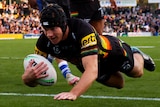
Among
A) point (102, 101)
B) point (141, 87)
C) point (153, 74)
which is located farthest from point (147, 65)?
point (153, 74)

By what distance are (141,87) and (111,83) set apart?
2.08ft

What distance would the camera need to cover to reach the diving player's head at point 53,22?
370cm

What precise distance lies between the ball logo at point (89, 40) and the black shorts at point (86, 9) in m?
3.02

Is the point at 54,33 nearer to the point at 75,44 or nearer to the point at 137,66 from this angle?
the point at 75,44

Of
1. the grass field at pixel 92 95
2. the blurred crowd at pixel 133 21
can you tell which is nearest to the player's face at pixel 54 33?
the grass field at pixel 92 95

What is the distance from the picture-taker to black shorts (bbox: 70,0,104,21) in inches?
270

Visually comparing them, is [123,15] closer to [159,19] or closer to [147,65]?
[159,19]

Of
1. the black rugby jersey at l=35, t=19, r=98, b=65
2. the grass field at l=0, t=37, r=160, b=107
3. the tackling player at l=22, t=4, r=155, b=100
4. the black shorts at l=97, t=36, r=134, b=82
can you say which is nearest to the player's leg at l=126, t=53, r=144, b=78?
the tackling player at l=22, t=4, r=155, b=100

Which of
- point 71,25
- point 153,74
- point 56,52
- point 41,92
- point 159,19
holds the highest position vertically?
point 71,25

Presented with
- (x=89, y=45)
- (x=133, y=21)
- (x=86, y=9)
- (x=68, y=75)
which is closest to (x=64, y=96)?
(x=89, y=45)

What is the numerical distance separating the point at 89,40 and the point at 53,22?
36 centimetres

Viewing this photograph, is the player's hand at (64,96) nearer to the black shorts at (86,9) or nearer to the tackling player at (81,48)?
the tackling player at (81,48)

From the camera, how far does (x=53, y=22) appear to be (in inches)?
145

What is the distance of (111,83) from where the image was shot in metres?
5.55
